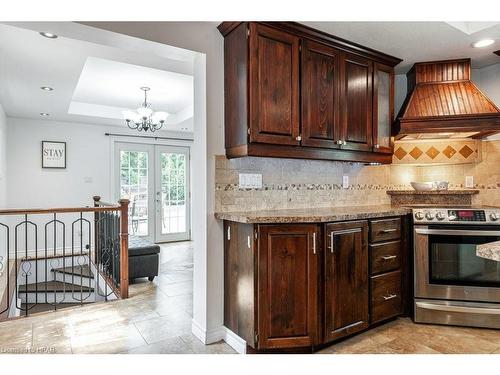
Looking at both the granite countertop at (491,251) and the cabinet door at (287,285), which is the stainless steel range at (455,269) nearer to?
the cabinet door at (287,285)

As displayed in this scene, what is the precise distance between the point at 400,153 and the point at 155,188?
4768 millimetres

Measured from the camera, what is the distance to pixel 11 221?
17.4 feet

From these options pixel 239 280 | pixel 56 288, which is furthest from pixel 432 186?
pixel 56 288

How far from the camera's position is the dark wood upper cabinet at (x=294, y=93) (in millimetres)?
2229

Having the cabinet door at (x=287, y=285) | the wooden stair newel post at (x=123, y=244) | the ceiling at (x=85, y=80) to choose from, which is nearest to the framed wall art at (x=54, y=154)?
the ceiling at (x=85, y=80)

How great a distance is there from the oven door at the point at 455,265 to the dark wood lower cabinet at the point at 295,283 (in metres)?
0.62

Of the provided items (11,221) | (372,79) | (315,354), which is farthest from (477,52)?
(11,221)

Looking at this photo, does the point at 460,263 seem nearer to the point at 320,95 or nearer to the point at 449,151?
the point at 449,151

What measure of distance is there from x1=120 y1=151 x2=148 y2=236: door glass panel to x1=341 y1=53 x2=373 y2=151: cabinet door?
189 inches

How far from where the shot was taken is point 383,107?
3076 millimetres

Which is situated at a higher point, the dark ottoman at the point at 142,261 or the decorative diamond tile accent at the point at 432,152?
the decorative diamond tile accent at the point at 432,152
